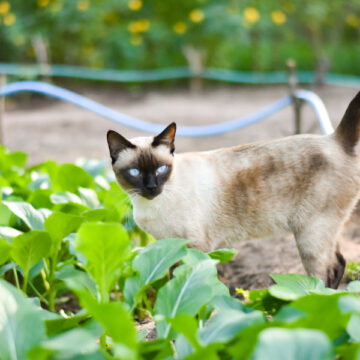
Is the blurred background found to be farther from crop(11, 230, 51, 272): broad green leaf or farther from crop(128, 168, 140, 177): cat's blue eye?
crop(11, 230, 51, 272): broad green leaf

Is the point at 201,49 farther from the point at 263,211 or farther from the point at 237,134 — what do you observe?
the point at 263,211

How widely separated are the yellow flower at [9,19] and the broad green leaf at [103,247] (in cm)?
1005

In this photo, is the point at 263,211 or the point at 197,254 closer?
the point at 197,254

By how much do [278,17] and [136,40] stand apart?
3.12 metres

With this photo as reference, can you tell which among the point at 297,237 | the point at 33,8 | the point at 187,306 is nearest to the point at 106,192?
the point at 297,237

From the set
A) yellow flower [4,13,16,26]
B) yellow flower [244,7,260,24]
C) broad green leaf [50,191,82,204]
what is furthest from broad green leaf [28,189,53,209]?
yellow flower [244,7,260,24]

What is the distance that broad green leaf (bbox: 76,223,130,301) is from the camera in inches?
66.7

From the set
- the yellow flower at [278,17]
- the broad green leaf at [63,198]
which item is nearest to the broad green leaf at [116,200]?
the broad green leaf at [63,198]

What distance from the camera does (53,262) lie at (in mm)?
2633

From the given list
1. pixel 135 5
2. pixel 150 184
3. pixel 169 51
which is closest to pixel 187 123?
pixel 169 51

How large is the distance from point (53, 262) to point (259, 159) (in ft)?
3.67

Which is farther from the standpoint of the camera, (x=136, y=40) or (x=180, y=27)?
(x=136, y=40)

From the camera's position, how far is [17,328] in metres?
1.57

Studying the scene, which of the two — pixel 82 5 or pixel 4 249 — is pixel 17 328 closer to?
pixel 4 249
